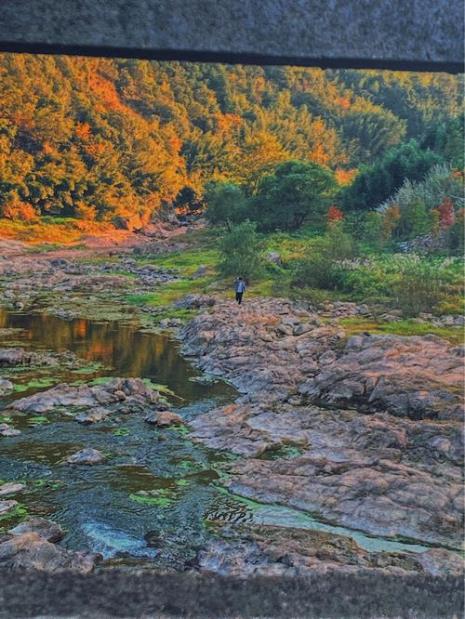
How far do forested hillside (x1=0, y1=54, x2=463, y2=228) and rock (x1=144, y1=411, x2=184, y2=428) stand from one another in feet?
71.2

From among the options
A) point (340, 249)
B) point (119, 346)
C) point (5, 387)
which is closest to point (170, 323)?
point (119, 346)

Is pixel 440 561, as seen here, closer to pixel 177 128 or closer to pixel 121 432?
pixel 121 432

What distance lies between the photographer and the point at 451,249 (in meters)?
19.0

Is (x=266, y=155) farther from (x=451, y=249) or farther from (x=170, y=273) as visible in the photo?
(x=451, y=249)

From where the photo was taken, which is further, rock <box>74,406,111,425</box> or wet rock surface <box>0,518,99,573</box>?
rock <box>74,406,111,425</box>

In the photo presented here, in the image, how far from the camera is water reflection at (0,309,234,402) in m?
9.46

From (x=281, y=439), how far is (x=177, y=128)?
1802 inches

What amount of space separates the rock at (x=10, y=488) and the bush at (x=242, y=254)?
1340 centimetres

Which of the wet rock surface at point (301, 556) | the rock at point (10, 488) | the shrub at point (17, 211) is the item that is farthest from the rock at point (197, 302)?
the shrub at point (17, 211)

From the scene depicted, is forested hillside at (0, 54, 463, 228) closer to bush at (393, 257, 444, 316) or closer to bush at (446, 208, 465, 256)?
bush at (446, 208, 465, 256)

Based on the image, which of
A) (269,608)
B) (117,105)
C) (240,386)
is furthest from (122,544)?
(117,105)

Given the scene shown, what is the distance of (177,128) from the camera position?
49.7 m

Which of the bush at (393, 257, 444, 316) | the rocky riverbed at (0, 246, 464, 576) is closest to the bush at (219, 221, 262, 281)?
the bush at (393, 257, 444, 316)

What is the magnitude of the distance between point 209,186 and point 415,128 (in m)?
33.3
